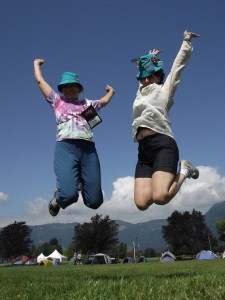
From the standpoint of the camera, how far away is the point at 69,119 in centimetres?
691

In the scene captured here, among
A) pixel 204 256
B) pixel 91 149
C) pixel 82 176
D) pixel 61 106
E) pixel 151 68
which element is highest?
pixel 151 68

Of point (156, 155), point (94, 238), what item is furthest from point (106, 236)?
point (156, 155)

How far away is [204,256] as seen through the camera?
141 ft

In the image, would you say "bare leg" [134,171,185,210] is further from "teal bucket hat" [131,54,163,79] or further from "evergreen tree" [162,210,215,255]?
"evergreen tree" [162,210,215,255]

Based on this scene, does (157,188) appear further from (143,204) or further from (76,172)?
(76,172)

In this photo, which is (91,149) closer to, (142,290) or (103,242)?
(142,290)

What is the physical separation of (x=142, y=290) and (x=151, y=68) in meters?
4.04

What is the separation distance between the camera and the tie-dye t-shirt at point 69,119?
680 centimetres

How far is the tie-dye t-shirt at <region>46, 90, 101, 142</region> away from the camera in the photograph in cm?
680

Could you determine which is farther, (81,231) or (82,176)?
(81,231)

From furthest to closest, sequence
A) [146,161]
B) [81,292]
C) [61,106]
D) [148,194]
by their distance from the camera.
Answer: [61,106]
[146,161]
[148,194]
[81,292]

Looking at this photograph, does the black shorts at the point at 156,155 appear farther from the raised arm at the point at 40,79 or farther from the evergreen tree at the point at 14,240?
the evergreen tree at the point at 14,240

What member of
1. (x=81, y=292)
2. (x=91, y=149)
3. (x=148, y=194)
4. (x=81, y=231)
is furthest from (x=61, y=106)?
(x=81, y=231)

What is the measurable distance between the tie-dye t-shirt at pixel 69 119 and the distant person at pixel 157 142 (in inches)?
37.0
